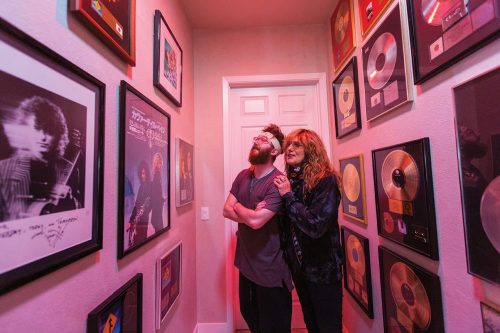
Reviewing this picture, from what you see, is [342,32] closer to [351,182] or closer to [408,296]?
[351,182]

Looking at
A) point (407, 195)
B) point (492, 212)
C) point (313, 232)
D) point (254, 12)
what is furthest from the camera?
point (254, 12)

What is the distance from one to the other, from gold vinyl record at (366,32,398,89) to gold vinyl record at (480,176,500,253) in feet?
2.28

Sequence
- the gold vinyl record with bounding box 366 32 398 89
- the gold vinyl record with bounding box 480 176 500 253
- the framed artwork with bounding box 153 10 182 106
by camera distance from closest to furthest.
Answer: the gold vinyl record with bounding box 480 176 500 253
the gold vinyl record with bounding box 366 32 398 89
the framed artwork with bounding box 153 10 182 106

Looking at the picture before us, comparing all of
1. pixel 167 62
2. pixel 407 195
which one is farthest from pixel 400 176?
pixel 167 62

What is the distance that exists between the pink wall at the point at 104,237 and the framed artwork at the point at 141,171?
3 cm

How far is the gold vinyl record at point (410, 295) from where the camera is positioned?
0.92 m

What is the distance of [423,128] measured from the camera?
91cm

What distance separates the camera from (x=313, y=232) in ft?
3.58

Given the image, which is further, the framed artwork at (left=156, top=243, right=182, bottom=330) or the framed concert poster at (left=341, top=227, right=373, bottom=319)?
the framed concert poster at (left=341, top=227, right=373, bottom=319)

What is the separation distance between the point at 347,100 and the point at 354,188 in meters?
0.64

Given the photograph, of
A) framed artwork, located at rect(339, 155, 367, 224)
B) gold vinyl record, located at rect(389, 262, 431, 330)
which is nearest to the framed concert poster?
framed artwork, located at rect(339, 155, 367, 224)

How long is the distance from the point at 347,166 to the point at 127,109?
1.48 m

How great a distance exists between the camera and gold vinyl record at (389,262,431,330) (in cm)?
92

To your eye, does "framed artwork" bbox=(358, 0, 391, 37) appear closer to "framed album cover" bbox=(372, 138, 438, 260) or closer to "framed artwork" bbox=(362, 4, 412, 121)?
"framed artwork" bbox=(362, 4, 412, 121)
